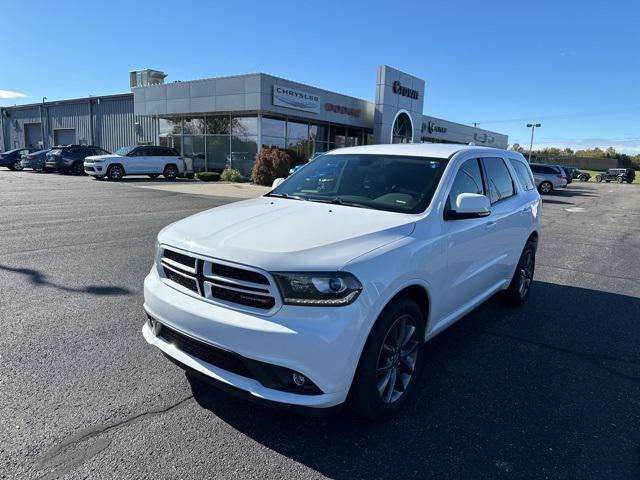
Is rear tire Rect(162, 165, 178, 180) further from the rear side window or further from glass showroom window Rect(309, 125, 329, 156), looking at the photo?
the rear side window

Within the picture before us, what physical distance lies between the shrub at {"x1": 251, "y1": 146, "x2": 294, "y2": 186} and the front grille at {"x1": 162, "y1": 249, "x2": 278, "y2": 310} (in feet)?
67.6

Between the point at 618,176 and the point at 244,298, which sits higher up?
the point at 618,176

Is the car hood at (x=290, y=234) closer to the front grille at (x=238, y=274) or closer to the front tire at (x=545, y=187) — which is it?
the front grille at (x=238, y=274)

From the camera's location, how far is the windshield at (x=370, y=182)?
12.2ft

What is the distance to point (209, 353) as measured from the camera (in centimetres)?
279

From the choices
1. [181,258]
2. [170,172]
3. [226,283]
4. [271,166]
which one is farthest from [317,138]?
[226,283]

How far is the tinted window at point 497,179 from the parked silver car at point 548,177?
2624 cm

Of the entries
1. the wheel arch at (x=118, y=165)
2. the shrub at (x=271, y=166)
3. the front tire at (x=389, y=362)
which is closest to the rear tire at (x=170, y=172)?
the wheel arch at (x=118, y=165)

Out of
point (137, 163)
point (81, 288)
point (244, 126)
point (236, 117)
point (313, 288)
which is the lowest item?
point (81, 288)

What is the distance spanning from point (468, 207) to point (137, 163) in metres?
23.6

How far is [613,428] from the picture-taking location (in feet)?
10.3

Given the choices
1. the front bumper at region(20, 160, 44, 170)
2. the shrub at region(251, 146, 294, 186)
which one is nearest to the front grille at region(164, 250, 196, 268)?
the shrub at region(251, 146, 294, 186)

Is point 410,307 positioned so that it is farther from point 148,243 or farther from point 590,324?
point 148,243

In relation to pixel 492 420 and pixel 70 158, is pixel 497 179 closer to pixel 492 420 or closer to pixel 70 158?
pixel 492 420
